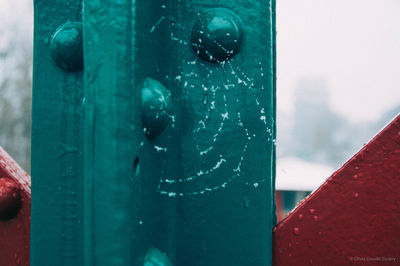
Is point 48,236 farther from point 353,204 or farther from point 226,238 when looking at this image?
point 353,204

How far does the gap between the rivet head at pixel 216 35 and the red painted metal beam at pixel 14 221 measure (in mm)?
515

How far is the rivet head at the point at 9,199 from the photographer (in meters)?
0.67

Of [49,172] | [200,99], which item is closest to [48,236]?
[49,172]

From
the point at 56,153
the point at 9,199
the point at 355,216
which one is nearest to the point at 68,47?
the point at 56,153

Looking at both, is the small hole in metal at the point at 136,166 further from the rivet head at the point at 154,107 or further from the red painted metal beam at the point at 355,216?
the red painted metal beam at the point at 355,216

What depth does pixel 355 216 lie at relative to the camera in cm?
53

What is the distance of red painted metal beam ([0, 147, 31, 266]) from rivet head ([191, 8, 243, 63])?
1.69ft

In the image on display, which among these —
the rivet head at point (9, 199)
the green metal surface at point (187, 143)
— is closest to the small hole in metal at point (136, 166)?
the green metal surface at point (187, 143)

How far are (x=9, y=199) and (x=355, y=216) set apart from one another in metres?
0.71

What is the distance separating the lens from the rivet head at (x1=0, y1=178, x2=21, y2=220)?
0.67 metres

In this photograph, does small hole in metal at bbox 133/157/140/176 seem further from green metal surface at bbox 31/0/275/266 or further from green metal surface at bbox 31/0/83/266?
green metal surface at bbox 31/0/83/266

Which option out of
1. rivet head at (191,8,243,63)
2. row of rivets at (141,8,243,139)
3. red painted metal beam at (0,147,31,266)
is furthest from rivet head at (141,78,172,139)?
red painted metal beam at (0,147,31,266)

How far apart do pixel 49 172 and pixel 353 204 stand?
55 cm

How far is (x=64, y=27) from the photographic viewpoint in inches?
22.6
